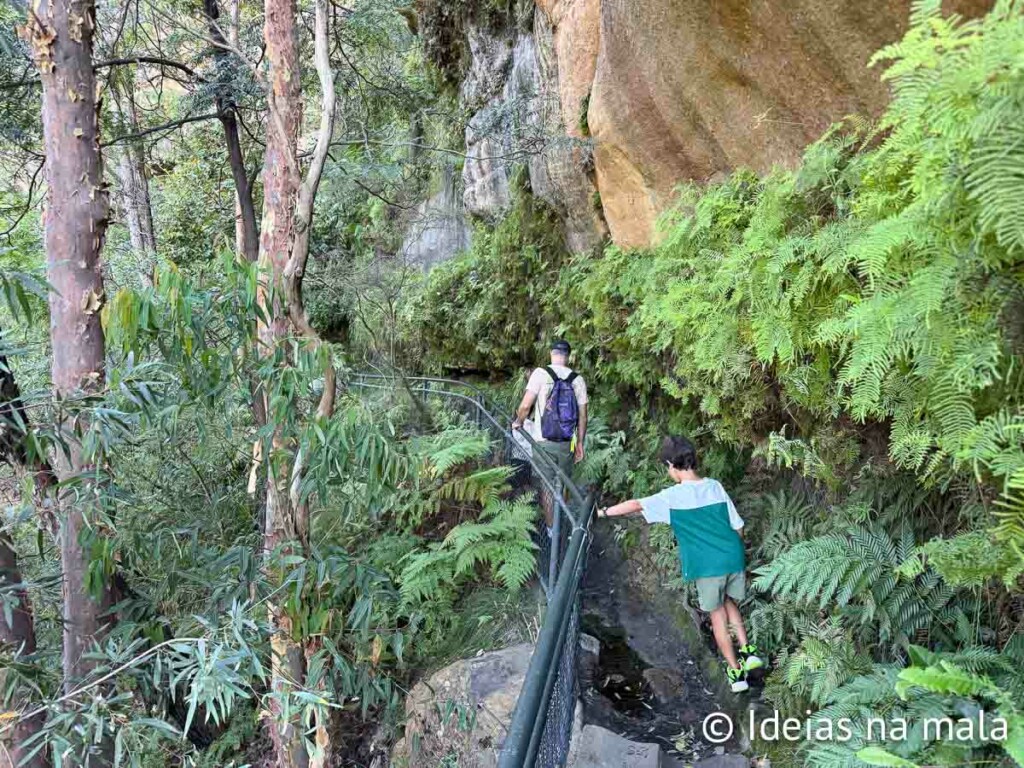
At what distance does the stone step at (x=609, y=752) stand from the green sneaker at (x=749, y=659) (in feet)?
2.80

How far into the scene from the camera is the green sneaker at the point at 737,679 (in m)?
3.96

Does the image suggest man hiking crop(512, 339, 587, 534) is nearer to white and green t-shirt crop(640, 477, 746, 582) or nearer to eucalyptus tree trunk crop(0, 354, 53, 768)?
white and green t-shirt crop(640, 477, 746, 582)

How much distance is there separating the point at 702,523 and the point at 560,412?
2.16 m

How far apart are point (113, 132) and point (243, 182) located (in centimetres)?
171

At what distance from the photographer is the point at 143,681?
3.90 metres

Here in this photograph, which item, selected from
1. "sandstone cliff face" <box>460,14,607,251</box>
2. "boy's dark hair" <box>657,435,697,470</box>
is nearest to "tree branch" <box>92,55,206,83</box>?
"sandstone cliff face" <box>460,14,607,251</box>

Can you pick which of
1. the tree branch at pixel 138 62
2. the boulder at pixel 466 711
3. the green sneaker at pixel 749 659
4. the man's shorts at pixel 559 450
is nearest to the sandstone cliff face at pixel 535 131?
the man's shorts at pixel 559 450

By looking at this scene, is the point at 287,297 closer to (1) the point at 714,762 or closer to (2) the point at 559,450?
(2) the point at 559,450

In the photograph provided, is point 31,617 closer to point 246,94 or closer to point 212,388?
point 212,388

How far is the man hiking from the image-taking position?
19.7ft

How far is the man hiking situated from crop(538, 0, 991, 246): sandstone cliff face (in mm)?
1896

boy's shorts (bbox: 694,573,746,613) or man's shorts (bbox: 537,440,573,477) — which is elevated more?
man's shorts (bbox: 537,440,573,477)

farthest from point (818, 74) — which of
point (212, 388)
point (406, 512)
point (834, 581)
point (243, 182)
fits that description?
point (243, 182)

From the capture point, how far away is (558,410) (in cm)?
600
